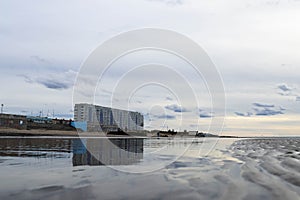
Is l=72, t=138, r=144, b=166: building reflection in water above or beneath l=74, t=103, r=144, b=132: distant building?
beneath

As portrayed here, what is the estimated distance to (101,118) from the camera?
5679 inches

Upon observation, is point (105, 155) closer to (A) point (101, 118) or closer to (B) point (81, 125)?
(B) point (81, 125)

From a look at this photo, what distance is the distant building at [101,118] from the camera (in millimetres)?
140750

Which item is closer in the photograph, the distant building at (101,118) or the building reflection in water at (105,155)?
the building reflection in water at (105,155)

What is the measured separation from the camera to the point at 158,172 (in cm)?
1603

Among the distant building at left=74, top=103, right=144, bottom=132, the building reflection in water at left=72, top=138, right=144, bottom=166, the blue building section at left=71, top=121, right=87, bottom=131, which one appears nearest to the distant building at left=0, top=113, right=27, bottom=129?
the blue building section at left=71, top=121, right=87, bottom=131

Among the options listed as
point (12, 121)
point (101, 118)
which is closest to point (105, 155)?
point (12, 121)

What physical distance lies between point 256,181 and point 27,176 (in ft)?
30.3

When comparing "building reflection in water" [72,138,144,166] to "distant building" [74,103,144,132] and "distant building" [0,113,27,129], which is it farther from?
"distant building" [74,103,144,132]

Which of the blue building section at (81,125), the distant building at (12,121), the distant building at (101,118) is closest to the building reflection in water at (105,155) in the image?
the distant building at (12,121)

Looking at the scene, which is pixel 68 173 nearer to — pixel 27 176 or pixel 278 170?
pixel 27 176

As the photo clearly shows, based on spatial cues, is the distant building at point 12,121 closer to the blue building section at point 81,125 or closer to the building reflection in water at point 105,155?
the blue building section at point 81,125

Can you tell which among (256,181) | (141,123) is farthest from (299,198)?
(141,123)

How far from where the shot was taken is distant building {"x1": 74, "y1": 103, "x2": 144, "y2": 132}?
14075cm
